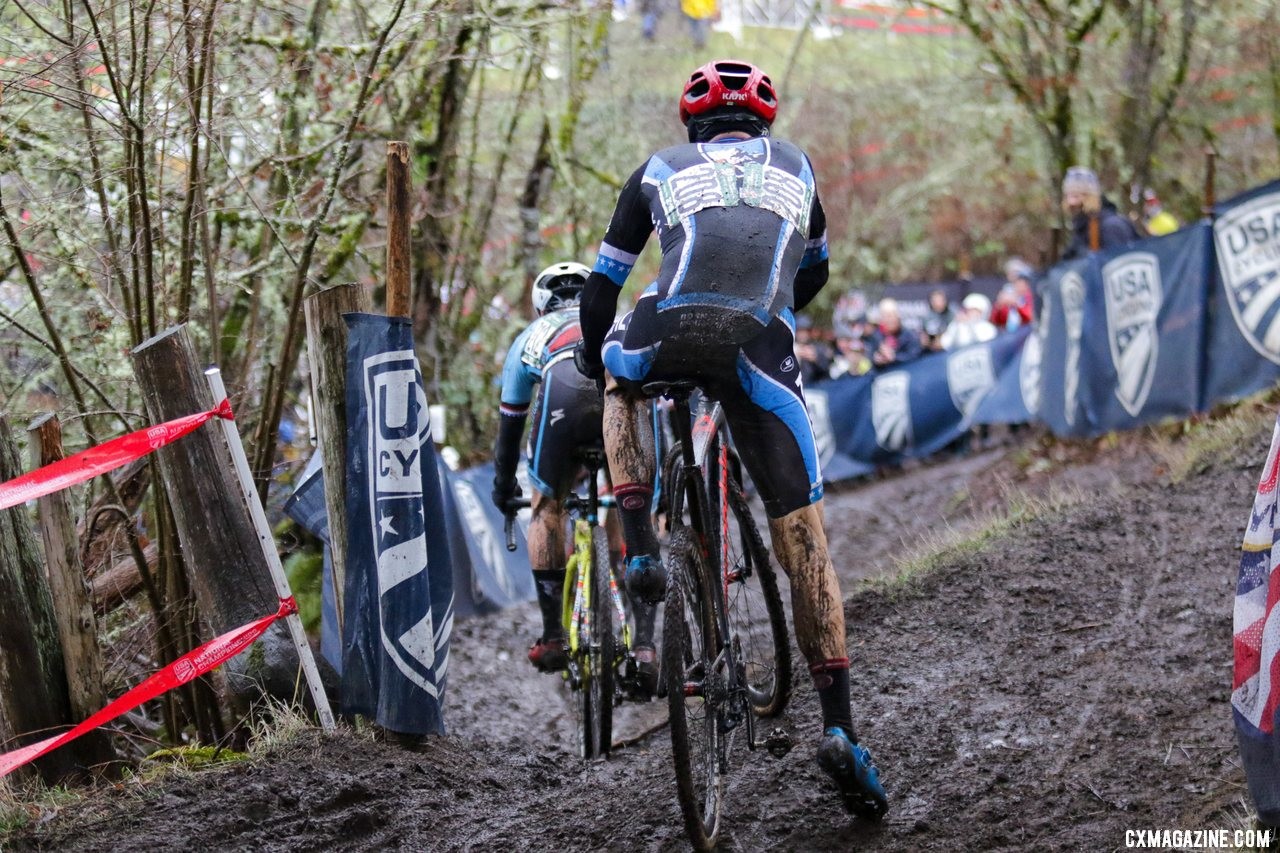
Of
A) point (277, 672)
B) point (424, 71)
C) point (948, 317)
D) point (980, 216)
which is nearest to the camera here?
point (277, 672)

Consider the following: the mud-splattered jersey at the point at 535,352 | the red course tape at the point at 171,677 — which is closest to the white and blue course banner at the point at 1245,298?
the mud-splattered jersey at the point at 535,352

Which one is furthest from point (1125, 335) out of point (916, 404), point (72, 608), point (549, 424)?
point (72, 608)

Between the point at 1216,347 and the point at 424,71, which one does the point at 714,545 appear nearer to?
the point at 424,71

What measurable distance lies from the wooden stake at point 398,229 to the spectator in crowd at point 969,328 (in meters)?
13.2

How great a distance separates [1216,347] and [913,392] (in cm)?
641

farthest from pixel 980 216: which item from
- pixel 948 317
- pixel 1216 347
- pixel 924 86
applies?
pixel 1216 347

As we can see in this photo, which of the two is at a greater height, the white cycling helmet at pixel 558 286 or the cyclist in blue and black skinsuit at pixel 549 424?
the white cycling helmet at pixel 558 286

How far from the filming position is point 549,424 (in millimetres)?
7270

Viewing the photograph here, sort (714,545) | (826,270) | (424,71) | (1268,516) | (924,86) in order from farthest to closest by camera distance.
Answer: (924,86)
(424,71)
(826,270)
(714,545)
(1268,516)

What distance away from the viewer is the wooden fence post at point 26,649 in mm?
5359

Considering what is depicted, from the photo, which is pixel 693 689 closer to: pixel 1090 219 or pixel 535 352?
pixel 535 352

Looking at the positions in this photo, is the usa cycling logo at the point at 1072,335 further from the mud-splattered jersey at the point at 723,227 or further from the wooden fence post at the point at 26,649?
the wooden fence post at the point at 26,649

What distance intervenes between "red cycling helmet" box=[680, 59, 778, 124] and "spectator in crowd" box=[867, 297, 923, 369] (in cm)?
1349

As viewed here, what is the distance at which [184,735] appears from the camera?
6.50 m
